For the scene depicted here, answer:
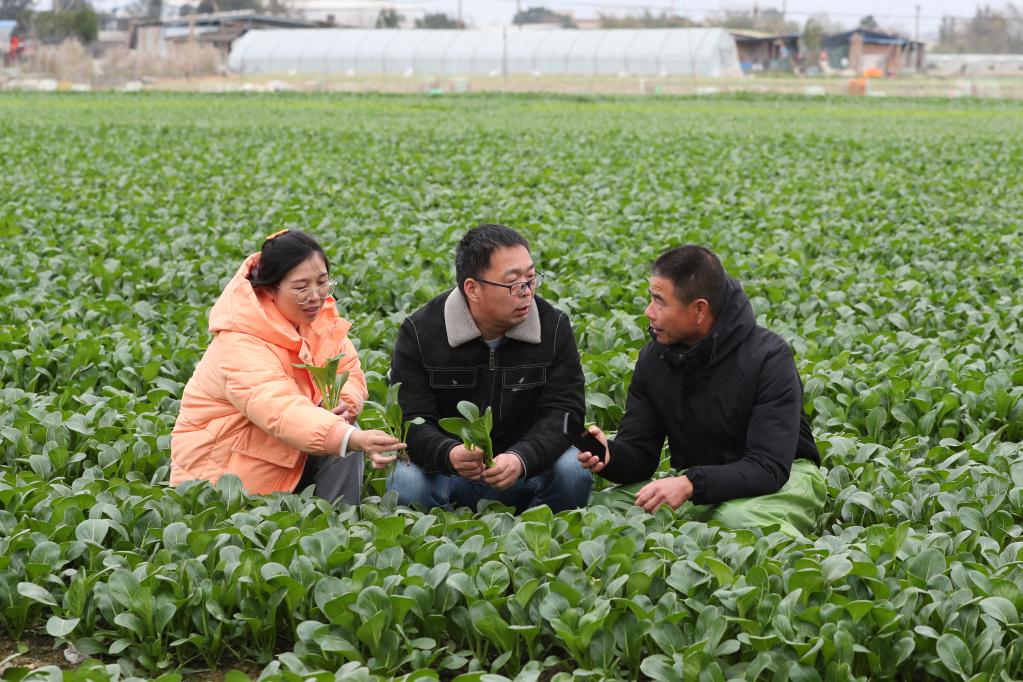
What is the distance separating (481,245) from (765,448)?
1.30m

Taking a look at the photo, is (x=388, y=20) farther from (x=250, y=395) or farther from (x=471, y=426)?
(x=471, y=426)

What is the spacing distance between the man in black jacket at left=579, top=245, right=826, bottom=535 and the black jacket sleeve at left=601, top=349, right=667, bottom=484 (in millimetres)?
85

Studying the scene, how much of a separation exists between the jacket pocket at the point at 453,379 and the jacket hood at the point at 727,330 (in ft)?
2.73

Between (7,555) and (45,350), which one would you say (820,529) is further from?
(45,350)

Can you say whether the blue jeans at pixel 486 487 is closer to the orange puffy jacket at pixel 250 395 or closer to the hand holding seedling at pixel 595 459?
the hand holding seedling at pixel 595 459

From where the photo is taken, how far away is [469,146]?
2500cm

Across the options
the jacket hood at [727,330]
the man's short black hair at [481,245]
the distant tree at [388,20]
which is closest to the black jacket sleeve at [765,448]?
the jacket hood at [727,330]

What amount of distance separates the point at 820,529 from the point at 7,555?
303 cm

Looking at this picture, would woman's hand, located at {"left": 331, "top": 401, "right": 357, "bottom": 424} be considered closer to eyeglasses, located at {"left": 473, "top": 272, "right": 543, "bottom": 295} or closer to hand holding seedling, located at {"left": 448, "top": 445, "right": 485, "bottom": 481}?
hand holding seedling, located at {"left": 448, "top": 445, "right": 485, "bottom": 481}

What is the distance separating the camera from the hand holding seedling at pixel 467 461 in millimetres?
4473

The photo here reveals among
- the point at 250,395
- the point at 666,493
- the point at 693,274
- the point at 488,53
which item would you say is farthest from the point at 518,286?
the point at 488,53

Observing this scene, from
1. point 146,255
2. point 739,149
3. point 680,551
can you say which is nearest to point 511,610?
point 680,551

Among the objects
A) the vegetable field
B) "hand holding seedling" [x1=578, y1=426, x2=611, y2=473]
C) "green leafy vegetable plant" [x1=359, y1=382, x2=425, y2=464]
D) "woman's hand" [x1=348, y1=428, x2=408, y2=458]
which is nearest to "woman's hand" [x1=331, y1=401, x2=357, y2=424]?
"green leafy vegetable plant" [x1=359, y1=382, x2=425, y2=464]

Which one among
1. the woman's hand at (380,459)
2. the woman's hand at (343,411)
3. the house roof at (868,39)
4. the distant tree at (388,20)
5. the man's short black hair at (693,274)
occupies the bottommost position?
the woman's hand at (380,459)
